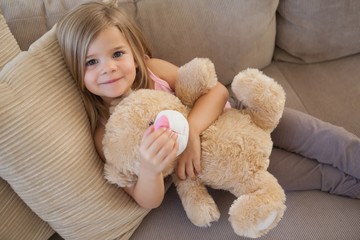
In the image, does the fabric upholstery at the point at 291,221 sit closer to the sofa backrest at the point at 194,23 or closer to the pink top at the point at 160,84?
the pink top at the point at 160,84

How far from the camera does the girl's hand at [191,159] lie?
714mm

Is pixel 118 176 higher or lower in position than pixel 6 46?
lower

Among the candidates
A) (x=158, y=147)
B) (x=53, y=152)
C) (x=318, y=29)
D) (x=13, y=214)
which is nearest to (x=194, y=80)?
(x=158, y=147)

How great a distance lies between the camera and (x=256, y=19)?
1050 millimetres

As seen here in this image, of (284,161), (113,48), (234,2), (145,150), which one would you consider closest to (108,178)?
(145,150)

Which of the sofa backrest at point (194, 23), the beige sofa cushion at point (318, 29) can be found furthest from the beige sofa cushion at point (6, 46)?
the beige sofa cushion at point (318, 29)

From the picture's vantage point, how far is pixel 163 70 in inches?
35.9

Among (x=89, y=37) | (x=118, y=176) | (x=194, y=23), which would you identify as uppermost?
(x=89, y=37)

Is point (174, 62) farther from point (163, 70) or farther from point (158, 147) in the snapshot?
point (158, 147)

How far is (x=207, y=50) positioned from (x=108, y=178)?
1.73ft

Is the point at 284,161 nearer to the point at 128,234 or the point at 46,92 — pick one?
the point at 128,234

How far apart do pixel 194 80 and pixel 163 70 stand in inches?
6.3

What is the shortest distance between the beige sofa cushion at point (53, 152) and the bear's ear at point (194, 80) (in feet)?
0.77

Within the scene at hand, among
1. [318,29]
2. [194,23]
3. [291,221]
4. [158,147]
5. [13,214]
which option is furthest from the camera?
[318,29]
